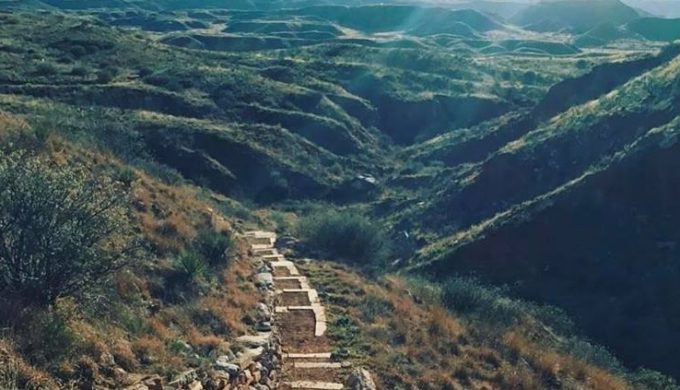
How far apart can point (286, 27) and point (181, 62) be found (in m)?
46.4

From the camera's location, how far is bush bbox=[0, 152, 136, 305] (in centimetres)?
845

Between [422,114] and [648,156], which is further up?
[648,156]

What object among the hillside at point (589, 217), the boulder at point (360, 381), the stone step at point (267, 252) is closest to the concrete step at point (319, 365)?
the boulder at point (360, 381)

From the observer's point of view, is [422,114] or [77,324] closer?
[77,324]

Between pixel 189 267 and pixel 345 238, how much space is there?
9183 mm

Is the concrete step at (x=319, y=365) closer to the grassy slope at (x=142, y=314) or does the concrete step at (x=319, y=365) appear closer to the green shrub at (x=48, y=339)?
the grassy slope at (x=142, y=314)

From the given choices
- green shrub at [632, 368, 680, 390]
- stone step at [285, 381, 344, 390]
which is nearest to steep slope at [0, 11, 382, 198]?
stone step at [285, 381, 344, 390]

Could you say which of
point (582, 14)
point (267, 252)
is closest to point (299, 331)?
point (267, 252)

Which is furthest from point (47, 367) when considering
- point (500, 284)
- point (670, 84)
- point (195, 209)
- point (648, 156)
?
point (670, 84)

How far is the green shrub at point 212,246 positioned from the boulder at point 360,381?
4.40m

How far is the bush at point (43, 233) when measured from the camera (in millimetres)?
8453

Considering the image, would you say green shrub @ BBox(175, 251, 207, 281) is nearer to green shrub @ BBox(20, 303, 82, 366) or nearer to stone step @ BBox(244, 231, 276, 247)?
green shrub @ BBox(20, 303, 82, 366)

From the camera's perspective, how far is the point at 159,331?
972cm

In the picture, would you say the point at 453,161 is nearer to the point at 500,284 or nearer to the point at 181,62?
the point at 500,284
